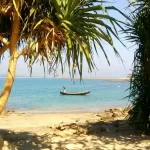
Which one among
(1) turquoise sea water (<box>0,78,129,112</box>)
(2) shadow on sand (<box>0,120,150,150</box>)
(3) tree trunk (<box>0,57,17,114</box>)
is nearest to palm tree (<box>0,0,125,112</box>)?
(3) tree trunk (<box>0,57,17,114</box>)

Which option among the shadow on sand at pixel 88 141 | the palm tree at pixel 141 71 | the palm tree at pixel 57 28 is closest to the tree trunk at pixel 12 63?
the palm tree at pixel 57 28

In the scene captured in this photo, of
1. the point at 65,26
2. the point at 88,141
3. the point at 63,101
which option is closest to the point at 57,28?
the point at 65,26

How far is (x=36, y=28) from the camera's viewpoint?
4.53 meters

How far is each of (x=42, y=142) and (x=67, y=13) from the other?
3910mm

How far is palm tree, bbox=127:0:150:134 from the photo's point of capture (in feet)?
25.5

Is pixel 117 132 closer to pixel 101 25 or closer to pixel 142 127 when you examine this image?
pixel 142 127

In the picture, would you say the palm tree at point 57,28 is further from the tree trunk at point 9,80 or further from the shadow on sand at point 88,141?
the shadow on sand at point 88,141

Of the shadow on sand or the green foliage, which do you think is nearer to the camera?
the green foliage

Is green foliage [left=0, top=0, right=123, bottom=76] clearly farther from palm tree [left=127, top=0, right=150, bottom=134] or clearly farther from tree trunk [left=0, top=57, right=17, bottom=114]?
palm tree [left=127, top=0, right=150, bottom=134]

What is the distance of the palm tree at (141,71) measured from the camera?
25.5 ft

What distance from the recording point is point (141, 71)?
8.07m

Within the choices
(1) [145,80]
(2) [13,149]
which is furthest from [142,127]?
A: (2) [13,149]

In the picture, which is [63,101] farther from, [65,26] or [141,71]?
[65,26]

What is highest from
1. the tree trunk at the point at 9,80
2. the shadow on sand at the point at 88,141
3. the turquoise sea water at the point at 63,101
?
the tree trunk at the point at 9,80
